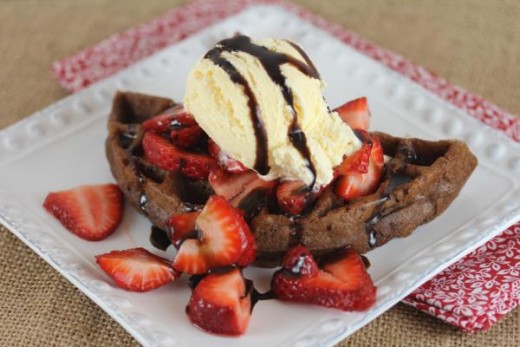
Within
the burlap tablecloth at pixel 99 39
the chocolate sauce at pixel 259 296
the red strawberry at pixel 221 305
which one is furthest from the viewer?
the burlap tablecloth at pixel 99 39

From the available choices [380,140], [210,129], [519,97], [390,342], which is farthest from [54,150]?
[519,97]

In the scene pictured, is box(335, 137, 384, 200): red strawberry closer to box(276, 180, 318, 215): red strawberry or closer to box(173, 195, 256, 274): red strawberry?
box(276, 180, 318, 215): red strawberry

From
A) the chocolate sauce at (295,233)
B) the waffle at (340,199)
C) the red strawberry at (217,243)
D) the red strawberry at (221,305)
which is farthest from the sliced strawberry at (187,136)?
the red strawberry at (221,305)

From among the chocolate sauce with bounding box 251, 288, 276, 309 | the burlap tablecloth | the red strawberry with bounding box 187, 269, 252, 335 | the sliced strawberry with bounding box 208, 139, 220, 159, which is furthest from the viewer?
the sliced strawberry with bounding box 208, 139, 220, 159

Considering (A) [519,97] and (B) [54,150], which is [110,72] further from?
(A) [519,97]

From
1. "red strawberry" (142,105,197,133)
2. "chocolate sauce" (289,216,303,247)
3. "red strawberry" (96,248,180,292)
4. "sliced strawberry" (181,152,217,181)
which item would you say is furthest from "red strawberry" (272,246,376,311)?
"red strawberry" (142,105,197,133)

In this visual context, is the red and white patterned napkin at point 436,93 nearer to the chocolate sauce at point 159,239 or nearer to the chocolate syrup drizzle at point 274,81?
the chocolate syrup drizzle at point 274,81
